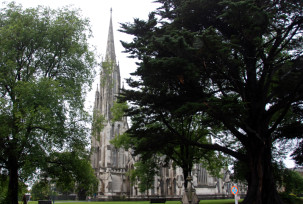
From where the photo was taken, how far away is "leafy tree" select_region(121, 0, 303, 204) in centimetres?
1223

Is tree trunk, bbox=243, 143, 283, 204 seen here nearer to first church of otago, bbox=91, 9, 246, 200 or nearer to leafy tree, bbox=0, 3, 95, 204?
leafy tree, bbox=0, 3, 95, 204

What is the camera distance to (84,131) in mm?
17938

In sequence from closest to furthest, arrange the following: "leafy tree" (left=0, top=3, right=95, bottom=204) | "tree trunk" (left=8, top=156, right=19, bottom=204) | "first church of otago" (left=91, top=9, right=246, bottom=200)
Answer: "leafy tree" (left=0, top=3, right=95, bottom=204) < "tree trunk" (left=8, top=156, right=19, bottom=204) < "first church of otago" (left=91, top=9, right=246, bottom=200)

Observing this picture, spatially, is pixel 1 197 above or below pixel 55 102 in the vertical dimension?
below

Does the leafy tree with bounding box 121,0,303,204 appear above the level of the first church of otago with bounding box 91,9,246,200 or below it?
above

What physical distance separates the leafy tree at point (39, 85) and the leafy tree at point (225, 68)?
438cm

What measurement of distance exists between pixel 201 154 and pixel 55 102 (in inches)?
570

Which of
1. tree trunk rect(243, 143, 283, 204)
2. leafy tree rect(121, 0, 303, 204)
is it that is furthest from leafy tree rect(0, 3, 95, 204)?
tree trunk rect(243, 143, 283, 204)

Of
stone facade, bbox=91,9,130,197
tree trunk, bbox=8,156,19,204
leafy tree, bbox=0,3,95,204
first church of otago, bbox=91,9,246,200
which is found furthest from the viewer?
stone facade, bbox=91,9,130,197

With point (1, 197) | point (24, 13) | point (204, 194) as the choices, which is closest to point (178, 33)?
point (24, 13)

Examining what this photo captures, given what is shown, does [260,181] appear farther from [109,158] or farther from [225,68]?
[109,158]

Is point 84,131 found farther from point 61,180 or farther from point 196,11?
point 196,11

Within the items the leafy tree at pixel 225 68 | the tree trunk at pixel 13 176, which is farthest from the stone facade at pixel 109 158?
the leafy tree at pixel 225 68

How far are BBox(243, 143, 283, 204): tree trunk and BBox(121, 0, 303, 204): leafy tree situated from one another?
5 cm
